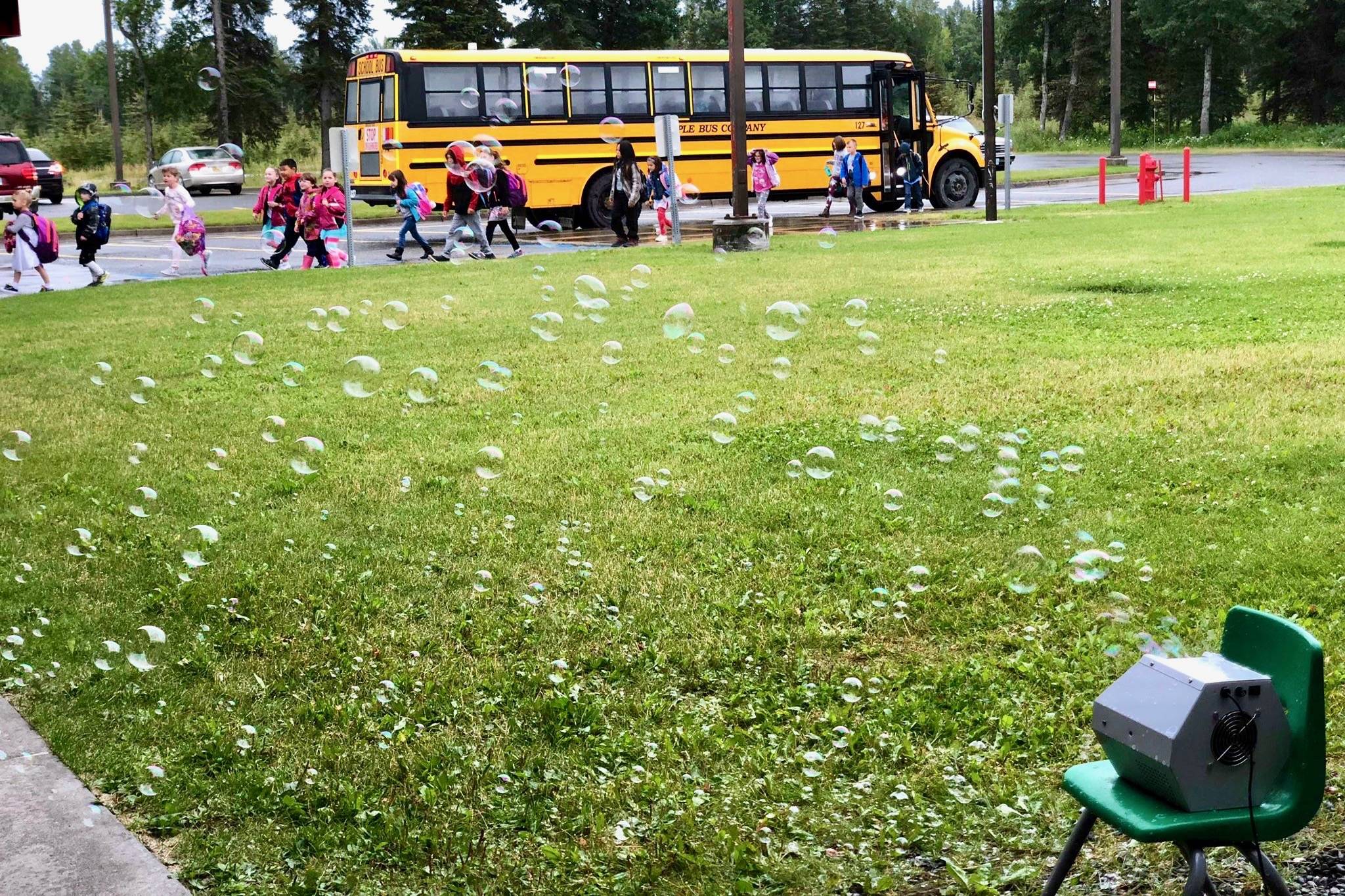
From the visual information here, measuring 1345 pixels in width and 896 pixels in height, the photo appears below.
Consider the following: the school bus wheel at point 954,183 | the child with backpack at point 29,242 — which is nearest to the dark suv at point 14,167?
the child with backpack at point 29,242

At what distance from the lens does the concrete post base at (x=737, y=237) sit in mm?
20609

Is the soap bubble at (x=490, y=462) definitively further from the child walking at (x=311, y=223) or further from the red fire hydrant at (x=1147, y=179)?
the red fire hydrant at (x=1147, y=179)

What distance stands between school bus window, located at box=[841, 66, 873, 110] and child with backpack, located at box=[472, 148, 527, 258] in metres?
8.99

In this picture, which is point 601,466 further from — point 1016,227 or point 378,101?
point 378,101

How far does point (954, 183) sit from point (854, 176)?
5052 millimetres

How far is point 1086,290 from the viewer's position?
48.0 feet

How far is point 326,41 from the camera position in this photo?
5750 centimetres

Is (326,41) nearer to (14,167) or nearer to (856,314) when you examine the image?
(14,167)

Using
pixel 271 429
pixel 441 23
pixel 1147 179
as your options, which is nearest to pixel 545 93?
pixel 1147 179

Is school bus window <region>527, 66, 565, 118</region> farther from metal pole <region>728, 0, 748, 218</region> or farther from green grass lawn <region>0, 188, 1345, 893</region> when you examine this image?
green grass lawn <region>0, 188, 1345, 893</region>

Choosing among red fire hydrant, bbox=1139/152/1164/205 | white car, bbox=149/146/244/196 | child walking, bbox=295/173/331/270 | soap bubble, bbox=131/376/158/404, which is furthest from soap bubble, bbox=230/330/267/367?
white car, bbox=149/146/244/196

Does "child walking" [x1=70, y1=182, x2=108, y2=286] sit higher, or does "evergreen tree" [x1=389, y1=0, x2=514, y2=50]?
"evergreen tree" [x1=389, y1=0, x2=514, y2=50]

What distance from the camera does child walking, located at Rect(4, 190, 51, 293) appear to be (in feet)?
63.3

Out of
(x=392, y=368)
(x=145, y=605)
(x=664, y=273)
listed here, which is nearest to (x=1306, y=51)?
(x=664, y=273)
